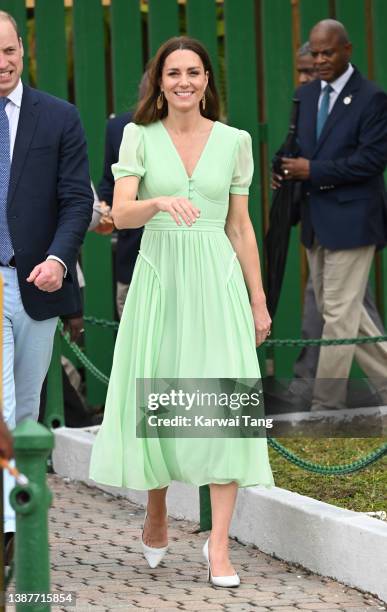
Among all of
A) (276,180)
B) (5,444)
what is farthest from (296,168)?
(5,444)

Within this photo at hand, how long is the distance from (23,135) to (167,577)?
186cm

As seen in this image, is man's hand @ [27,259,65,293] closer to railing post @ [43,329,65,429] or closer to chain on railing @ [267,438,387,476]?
chain on railing @ [267,438,387,476]

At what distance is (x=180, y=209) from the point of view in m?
5.77

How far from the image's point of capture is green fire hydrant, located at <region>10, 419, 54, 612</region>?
400 centimetres

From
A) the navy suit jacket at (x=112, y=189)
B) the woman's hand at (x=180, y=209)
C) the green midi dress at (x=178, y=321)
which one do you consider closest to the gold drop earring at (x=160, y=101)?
the green midi dress at (x=178, y=321)

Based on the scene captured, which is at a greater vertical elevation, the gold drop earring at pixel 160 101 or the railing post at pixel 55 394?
the gold drop earring at pixel 160 101

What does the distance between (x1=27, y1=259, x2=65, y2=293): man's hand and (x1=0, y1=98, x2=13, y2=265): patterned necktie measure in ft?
0.72

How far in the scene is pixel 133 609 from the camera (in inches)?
225

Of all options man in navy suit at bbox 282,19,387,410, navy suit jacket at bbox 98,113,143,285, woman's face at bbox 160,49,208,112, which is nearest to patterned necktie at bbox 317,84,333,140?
man in navy suit at bbox 282,19,387,410

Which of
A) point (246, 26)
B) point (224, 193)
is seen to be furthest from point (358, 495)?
point (246, 26)

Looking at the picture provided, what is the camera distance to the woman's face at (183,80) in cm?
630

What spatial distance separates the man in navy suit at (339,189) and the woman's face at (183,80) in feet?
9.98

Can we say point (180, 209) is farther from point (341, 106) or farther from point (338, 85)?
point (338, 85)

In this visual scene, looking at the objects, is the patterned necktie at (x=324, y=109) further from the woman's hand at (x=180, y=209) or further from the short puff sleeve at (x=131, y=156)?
the woman's hand at (x=180, y=209)
